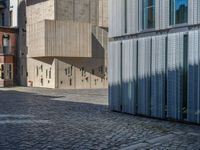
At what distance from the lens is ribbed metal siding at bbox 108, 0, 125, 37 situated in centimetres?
1593

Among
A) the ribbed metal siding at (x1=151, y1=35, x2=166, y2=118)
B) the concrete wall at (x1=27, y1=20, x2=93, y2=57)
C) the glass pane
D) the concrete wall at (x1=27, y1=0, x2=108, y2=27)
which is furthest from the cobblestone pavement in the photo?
the concrete wall at (x1=27, y1=0, x2=108, y2=27)

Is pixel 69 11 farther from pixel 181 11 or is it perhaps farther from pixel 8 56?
pixel 181 11

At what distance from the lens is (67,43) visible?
1479 inches

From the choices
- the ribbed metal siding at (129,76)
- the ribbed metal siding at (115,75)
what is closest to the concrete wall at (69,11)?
the ribbed metal siding at (115,75)

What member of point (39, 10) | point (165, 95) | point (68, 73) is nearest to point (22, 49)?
point (39, 10)

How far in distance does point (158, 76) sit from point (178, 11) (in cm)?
236

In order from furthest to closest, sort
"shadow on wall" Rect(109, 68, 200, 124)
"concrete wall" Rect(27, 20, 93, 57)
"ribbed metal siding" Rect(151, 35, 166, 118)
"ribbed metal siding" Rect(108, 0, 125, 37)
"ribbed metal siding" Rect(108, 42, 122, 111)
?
"concrete wall" Rect(27, 20, 93, 57)
"ribbed metal siding" Rect(108, 42, 122, 111)
"ribbed metal siding" Rect(108, 0, 125, 37)
"ribbed metal siding" Rect(151, 35, 166, 118)
"shadow on wall" Rect(109, 68, 200, 124)

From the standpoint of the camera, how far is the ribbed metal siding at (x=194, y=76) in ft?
41.0

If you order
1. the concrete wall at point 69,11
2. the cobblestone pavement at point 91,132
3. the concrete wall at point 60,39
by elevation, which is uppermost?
the concrete wall at point 69,11

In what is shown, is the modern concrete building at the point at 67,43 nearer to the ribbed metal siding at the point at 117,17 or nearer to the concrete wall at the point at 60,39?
the concrete wall at the point at 60,39

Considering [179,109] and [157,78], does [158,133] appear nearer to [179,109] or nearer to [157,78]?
[179,109]

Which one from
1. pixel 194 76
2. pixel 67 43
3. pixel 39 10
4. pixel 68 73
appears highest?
pixel 39 10

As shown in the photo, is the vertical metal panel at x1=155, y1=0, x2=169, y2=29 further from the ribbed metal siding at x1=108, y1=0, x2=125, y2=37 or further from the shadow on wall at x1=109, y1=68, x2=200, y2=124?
A: the ribbed metal siding at x1=108, y1=0, x2=125, y2=37

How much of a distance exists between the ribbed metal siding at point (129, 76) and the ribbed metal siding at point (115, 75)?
30cm
